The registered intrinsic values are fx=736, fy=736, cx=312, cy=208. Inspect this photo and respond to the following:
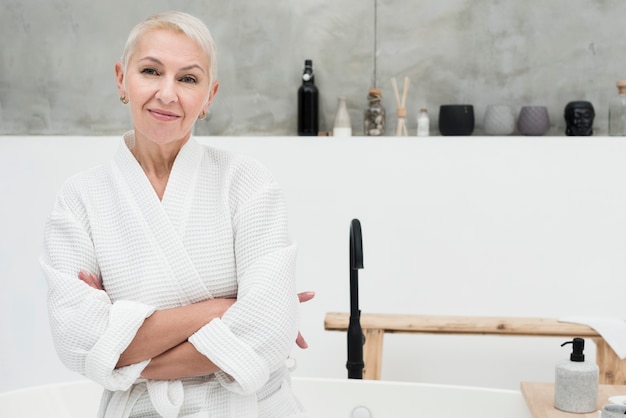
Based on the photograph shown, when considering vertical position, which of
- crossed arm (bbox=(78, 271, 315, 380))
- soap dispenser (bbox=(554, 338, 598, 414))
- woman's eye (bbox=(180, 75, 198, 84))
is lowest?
soap dispenser (bbox=(554, 338, 598, 414))

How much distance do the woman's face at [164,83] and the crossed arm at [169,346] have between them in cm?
30

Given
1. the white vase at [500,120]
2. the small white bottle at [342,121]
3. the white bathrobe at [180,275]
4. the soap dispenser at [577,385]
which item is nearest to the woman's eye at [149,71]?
the white bathrobe at [180,275]

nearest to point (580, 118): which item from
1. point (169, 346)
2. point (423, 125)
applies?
point (423, 125)

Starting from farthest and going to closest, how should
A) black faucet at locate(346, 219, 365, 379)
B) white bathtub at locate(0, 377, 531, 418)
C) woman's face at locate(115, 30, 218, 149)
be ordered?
white bathtub at locate(0, 377, 531, 418) → black faucet at locate(346, 219, 365, 379) → woman's face at locate(115, 30, 218, 149)

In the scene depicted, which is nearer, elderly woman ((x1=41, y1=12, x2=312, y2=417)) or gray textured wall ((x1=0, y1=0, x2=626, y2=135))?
elderly woman ((x1=41, y1=12, x2=312, y2=417))

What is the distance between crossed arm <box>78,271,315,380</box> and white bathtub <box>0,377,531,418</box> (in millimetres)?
976

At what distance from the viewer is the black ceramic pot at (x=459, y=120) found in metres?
3.35

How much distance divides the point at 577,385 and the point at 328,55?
2.21m

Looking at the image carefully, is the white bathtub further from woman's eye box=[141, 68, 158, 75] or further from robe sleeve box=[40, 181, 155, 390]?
woman's eye box=[141, 68, 158, 75]

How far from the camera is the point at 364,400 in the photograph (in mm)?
2225

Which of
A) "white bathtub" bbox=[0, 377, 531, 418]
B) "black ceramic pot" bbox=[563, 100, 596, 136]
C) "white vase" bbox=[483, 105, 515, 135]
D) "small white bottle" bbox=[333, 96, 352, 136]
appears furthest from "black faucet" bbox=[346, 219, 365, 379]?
"black ceramic pot" bbox=[563, 100, 596, 136]

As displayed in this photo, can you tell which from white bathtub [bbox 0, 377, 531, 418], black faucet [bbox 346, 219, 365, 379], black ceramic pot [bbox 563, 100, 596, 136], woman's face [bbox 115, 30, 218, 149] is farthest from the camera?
black ceramic pot [bbox 563, 100, 596, 136]

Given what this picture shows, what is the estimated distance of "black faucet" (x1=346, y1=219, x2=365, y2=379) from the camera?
181 centimetres

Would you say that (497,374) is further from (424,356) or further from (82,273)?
(82,273)
